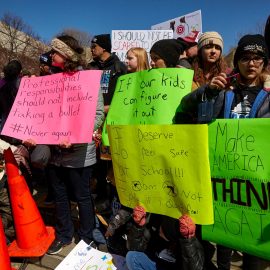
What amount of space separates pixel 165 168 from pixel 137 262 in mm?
821

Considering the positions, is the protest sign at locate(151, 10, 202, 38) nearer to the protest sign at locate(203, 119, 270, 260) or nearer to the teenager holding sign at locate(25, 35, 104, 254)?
the teenager holding sign at locate(25, 35, 104, 254)

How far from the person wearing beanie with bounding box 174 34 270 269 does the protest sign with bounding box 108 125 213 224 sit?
18 cm

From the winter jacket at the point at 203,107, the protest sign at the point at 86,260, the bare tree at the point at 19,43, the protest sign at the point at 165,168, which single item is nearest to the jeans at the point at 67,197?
the protest sign at the point at 86,260

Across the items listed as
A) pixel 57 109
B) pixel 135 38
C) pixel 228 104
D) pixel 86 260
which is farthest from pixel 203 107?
pixel 135 38

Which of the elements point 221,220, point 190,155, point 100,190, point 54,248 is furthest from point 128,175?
point 100,190

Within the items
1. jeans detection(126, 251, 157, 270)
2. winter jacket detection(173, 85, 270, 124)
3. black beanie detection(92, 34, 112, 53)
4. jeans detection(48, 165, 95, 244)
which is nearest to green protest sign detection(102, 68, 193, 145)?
winter jacket detection(173, 85, 270, 124)

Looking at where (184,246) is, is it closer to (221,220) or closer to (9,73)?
(221,220)

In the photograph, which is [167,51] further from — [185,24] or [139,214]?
[185,24]

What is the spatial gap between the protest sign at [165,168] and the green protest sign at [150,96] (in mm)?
139

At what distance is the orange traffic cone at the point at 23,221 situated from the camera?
111 inches

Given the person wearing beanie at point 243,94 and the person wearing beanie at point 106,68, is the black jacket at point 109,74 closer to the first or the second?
the person wearing beanie at point 106,68

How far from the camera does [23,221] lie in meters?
2.91

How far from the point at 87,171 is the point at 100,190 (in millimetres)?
1522

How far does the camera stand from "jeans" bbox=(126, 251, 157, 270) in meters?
2.29
